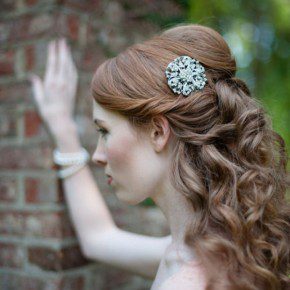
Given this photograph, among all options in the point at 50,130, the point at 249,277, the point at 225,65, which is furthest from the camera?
the point at 50,130

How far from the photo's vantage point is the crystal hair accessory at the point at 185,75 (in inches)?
50.8

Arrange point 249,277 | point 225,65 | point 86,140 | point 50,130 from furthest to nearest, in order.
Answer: point 86,140
point 50,130
point 225,65
point 249,277

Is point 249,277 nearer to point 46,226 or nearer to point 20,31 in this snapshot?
point 46,226

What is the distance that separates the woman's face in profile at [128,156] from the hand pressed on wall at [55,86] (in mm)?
231

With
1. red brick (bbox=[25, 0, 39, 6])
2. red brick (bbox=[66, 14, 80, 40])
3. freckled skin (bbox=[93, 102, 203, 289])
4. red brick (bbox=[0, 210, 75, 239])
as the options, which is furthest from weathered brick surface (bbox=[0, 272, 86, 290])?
red brick (bbox=[25, 0, 39, 6])

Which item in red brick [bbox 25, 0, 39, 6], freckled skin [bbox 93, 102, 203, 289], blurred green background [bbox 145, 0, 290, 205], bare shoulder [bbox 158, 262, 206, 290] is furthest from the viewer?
red brick [bbox 25, 0, 39, 6]

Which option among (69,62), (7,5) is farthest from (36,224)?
(7,5)

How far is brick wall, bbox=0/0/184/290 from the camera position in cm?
160

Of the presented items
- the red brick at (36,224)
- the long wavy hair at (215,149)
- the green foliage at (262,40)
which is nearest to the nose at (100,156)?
the long wavy hair at (215,149)

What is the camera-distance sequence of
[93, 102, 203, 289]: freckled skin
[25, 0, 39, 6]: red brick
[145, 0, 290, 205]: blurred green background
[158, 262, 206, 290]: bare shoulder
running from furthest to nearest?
1. [25, 0, 39, 6]: red brick
2. [145, 0, 290, 205]: blurred green background
3. [93, 102, 203, 289]: freckled skin
4. [158, 262, 206, 290]: bare shoulder

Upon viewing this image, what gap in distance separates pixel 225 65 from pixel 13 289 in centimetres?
102

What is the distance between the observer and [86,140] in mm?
1711

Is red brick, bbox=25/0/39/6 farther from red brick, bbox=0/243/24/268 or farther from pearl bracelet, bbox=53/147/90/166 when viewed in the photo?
red brick, bbox=0/243/24/268

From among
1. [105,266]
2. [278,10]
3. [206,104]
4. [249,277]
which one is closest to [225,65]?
[206,104]
